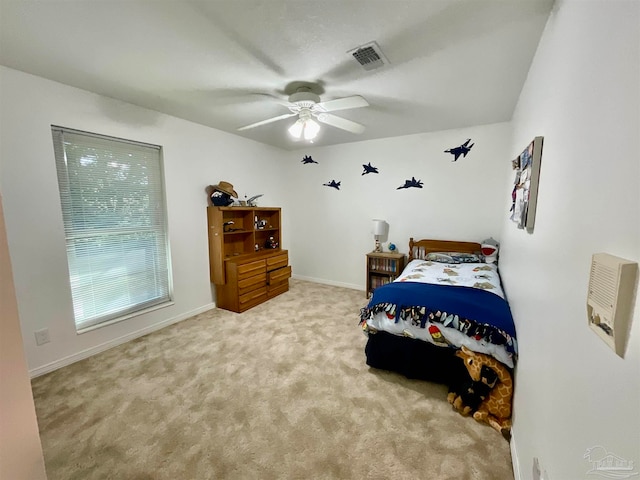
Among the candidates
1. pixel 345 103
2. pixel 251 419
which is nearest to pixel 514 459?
pixel 251 419

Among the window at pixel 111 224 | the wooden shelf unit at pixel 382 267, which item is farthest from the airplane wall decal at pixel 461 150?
the window at pixel 111 224

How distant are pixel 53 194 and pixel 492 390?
3622 mm

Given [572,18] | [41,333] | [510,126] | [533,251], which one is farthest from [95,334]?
[510,126]

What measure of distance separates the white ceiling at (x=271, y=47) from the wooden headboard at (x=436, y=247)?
5.52 ft

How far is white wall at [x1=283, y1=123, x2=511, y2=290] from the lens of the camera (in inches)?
134

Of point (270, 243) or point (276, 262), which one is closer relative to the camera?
point (276, 262)

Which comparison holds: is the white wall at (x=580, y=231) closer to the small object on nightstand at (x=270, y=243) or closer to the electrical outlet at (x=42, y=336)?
the electrical outlet at (x=42, y=336)

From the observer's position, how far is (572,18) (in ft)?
3.31

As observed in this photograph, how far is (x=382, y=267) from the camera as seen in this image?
394cm

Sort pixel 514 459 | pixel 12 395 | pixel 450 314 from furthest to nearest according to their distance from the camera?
pixel 450 314, pixel 514 459, pixel 12 395

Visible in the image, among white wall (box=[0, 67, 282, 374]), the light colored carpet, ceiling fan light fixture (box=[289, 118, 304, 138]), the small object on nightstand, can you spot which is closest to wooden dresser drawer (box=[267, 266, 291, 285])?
the small object on nightstand

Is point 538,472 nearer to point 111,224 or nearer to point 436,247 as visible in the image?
point 436,247

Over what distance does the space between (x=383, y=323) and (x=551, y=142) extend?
1537 mm

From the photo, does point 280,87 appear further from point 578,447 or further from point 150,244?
point 578,447
